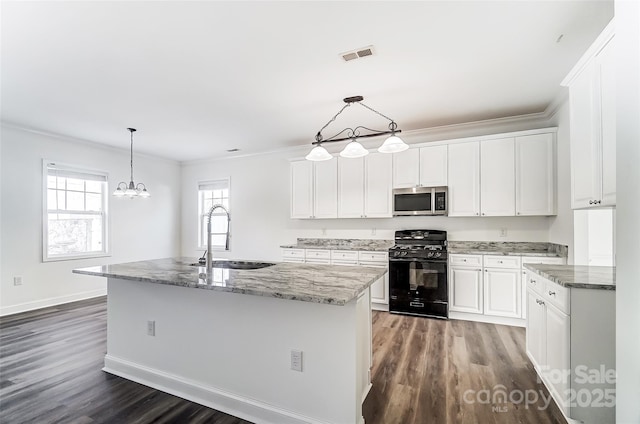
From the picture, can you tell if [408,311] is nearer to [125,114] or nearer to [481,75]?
[481,75]

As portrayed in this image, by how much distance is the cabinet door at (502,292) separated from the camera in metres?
3.68

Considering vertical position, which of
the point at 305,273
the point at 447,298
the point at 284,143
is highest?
the point at 284,143

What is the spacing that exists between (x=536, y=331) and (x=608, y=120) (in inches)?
65.5

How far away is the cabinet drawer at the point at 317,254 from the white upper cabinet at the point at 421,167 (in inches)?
57.5

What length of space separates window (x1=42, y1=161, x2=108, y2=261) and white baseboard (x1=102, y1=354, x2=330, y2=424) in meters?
3.25

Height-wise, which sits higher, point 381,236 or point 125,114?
point 125,114

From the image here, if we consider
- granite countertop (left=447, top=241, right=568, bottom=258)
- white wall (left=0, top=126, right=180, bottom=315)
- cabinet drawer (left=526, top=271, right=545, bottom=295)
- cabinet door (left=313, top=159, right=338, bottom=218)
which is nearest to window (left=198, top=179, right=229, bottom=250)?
white wall (left=0, top=126, right=180, bottom=315)

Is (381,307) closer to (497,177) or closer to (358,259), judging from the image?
(358,259)

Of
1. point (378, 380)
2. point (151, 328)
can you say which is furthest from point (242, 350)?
point (378, 380)

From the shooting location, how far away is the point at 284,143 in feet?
17.5

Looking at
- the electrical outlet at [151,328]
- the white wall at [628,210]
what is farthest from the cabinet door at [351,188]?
the white wall at [628,210]

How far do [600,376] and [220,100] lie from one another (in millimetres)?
A: 3912

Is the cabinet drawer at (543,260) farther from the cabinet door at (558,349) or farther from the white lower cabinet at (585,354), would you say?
the white lower cabinet at (585,354)

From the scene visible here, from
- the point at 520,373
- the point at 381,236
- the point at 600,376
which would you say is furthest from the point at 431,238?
the point at 600,376
